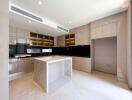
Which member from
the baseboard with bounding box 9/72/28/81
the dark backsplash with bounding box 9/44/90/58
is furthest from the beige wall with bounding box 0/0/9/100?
the dark backsplash with bounding box 9/44/90/58

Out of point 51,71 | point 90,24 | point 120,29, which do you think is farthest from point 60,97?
point 90,24

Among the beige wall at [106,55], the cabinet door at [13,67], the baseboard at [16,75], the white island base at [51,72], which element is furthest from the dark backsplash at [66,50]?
the white island base at [51,72]

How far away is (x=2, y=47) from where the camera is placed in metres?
0.96

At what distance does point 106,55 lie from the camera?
449cm

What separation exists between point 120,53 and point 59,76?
278 cm

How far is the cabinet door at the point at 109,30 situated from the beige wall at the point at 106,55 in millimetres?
785

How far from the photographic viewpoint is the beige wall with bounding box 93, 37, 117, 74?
4203 millimetres

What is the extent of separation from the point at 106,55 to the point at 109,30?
1493 millimetres

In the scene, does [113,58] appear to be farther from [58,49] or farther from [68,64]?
[58,49]

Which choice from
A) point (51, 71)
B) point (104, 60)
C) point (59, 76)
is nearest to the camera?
point (51, 71)

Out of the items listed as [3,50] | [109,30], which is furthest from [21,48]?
[109,30]

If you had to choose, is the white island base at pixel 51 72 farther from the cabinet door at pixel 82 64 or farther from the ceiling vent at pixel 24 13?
the ceiling vent at pixel 24 13

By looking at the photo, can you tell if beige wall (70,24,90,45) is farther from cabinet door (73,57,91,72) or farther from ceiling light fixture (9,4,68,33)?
ceiling light fixture (9,4,68,33)

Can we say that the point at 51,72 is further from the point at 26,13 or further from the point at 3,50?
the point at 3,50
